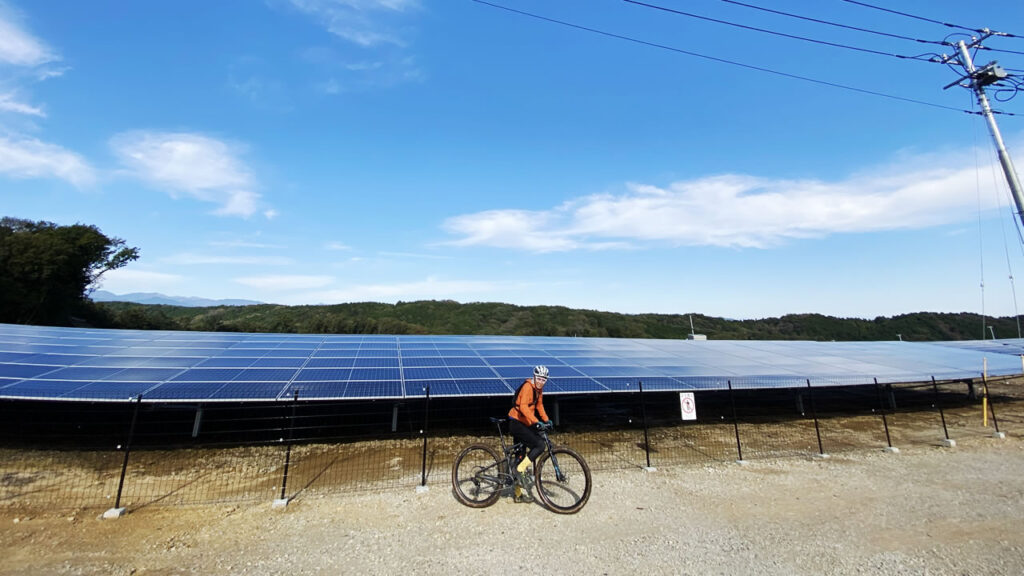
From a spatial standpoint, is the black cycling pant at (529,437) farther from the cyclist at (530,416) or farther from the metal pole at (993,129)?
the metal pole at (993,129)

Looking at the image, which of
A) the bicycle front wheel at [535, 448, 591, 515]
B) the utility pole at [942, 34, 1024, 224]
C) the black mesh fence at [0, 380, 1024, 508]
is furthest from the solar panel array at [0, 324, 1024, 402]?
the utility pole at [942, 34, 1024, 224]

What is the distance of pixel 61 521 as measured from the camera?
21.1ft

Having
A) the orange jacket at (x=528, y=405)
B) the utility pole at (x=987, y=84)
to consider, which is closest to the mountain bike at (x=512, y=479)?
the orange jacket at (x=528, y=405)

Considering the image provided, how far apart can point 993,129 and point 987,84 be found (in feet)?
5.05

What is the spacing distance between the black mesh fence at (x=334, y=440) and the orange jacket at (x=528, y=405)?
6.69 ft

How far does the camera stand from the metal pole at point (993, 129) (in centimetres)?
1309

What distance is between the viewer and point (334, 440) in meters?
11.5

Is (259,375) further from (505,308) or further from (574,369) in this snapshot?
(505,308)

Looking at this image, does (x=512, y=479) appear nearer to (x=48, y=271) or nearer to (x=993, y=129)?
(x=993, y=129)

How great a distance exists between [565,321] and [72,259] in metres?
77.6

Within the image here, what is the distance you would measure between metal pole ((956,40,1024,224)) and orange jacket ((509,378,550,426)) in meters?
17.4

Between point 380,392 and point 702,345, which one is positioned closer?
point 380,392

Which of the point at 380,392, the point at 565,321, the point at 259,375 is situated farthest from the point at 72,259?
the point at 565,321

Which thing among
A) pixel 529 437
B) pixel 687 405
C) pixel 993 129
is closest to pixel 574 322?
pixel 993 129
